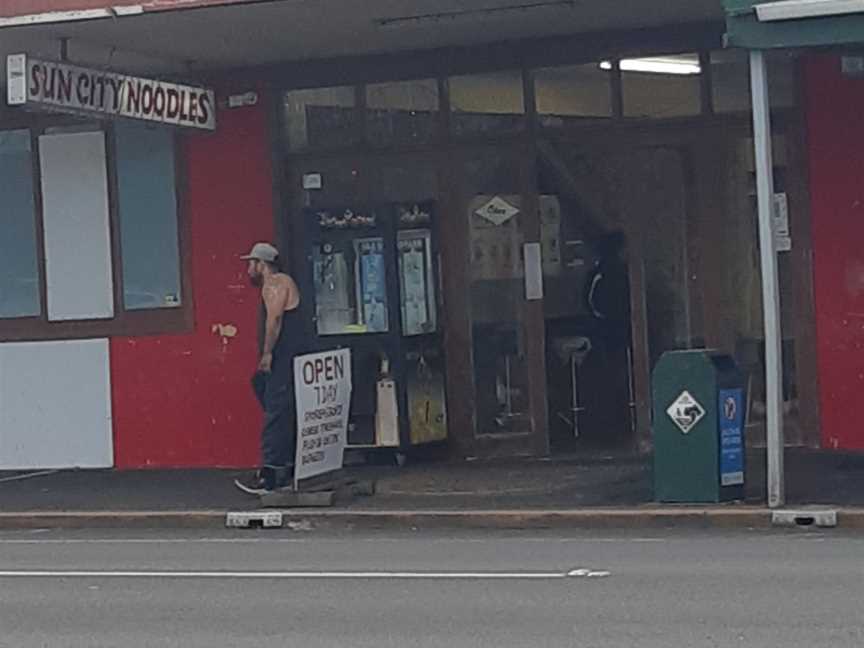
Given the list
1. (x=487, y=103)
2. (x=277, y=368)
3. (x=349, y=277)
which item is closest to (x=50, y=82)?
Result: (x=277, y=368)

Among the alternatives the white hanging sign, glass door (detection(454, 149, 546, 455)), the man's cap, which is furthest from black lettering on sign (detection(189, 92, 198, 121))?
the white hanging sign

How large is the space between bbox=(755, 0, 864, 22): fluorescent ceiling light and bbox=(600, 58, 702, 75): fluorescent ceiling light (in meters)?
3.10

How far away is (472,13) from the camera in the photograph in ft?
50.8

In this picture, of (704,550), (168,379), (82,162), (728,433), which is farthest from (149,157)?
(704,550)

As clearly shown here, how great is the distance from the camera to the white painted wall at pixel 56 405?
723 inches

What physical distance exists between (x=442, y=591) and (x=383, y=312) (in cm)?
651

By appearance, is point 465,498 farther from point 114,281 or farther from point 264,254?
point 114,281

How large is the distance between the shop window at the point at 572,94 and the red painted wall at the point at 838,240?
1752 millimetres

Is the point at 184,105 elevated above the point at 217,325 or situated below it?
above

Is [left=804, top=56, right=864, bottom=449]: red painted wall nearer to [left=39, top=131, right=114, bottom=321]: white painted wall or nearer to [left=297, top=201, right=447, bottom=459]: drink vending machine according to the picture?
[left=297, top=201, right=447, bottom=459]: drink vending machine

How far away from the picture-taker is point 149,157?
59.4ft

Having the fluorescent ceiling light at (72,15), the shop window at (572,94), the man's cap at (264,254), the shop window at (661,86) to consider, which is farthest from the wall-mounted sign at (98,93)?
the shop window at (661,86)

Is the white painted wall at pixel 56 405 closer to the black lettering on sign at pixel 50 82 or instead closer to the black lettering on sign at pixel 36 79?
the black lettering on sign at pixel 50 82

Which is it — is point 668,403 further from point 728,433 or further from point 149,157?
point 149,157
